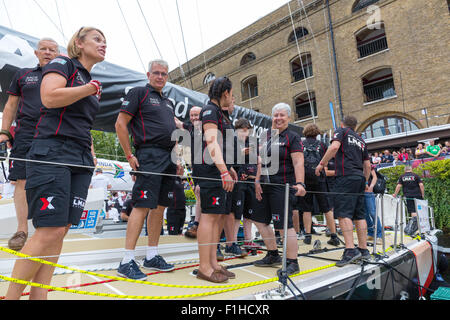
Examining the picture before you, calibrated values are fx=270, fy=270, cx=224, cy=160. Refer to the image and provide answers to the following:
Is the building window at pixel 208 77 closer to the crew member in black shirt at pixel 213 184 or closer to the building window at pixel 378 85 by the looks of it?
the building window at pixel 378 85

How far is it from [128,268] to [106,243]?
1.25m

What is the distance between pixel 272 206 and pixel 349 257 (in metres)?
0.97

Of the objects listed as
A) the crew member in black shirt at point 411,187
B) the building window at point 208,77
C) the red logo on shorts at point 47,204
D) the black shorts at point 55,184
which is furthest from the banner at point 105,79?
the building window at point 208,77

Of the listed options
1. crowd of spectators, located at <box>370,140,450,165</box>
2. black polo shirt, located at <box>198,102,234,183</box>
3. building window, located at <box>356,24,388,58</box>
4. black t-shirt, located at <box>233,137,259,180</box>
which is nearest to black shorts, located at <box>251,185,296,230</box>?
black t-shirt, located at <box>233,137,259,180</box>

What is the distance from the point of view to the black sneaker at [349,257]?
8.69 ft

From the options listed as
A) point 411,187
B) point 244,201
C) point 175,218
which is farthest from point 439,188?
point 175,218

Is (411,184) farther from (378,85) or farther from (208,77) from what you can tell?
(208,77)

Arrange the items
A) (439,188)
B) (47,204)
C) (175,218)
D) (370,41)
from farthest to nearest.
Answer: (370,41)
(439,188)
(175,218)
(47,204)

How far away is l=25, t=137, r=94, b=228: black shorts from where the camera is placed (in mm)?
1269

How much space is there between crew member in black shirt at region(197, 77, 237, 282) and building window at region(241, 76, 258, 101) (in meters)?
20.4

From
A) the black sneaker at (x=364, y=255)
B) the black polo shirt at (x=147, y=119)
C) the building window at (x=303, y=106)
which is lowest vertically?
the black sneaker at (x=364, y=255)

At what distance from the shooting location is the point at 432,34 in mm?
13977

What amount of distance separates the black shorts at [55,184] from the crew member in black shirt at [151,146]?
650mm

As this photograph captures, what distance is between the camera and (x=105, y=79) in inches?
118
